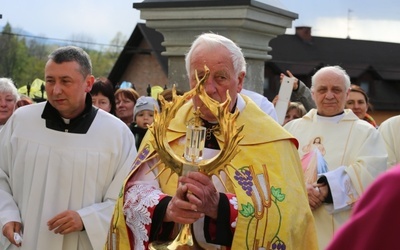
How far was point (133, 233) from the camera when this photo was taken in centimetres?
382

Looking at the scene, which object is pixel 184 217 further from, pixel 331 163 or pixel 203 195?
pixel 331 163

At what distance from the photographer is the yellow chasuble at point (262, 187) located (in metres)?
3.65

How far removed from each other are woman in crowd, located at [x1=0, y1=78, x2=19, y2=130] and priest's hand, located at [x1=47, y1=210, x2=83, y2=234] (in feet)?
8.27

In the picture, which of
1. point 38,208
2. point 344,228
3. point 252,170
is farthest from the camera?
point 38,208

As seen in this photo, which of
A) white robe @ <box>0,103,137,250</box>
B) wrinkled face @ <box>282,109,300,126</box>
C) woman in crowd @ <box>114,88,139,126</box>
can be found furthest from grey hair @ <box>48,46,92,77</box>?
wrinkled face @ <box>282,109,300,126</box>

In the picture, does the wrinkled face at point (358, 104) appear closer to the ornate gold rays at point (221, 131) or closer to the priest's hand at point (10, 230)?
the priest's hand at point (10, 230)

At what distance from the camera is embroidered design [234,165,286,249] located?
3.64 m

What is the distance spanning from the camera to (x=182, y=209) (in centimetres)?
327

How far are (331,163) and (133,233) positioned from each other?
286 centimetres

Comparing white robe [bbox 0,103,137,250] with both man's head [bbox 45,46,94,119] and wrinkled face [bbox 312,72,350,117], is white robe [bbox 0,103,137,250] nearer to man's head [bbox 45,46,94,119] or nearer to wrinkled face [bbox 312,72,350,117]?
man's head [bbox 45,46,94,119]

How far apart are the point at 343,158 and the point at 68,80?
248 centimetres

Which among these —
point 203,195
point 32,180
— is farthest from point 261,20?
point 203,195

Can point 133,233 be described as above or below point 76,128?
below

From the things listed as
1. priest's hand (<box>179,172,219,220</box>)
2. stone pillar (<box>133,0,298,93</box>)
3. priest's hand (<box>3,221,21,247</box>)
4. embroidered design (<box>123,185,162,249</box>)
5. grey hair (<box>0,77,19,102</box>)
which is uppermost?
stone pillar (<box>133,0,298,93</box>)
